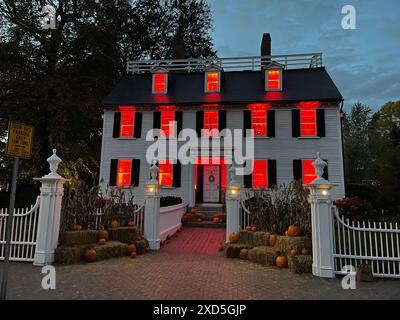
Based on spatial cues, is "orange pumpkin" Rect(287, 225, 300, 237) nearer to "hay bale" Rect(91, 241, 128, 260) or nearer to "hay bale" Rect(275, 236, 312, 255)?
"hay bale" Rect(275, 236, 312, 255)

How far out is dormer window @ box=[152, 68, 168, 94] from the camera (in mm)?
18438

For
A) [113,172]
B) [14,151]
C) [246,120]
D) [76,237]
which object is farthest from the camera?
[113,172]

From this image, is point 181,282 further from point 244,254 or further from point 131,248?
point 131,248

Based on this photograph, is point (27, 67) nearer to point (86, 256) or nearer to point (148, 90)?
point (148, 90)

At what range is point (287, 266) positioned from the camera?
22.3 ft

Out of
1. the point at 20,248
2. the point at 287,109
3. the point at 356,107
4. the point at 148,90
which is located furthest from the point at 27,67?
the point at 356,107

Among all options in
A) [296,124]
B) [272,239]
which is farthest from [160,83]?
[272,239]

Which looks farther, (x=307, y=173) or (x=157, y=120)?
(x=157, y=120)

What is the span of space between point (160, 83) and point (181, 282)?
15.0 meters

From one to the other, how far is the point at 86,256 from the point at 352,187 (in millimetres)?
15707

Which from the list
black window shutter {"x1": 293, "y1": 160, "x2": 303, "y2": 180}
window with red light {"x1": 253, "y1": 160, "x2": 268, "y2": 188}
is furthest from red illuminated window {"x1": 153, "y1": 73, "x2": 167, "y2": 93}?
black window shutter {"x1": 293, "y1": 160, "x2": 303, "y2": 180}

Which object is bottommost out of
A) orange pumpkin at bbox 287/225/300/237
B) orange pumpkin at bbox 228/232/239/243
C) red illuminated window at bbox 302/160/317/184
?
orange pumpkin at bbox 228/232/239/243

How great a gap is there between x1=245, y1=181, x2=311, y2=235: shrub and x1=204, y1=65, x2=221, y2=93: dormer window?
35.0ft

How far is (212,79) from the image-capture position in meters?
18.1
